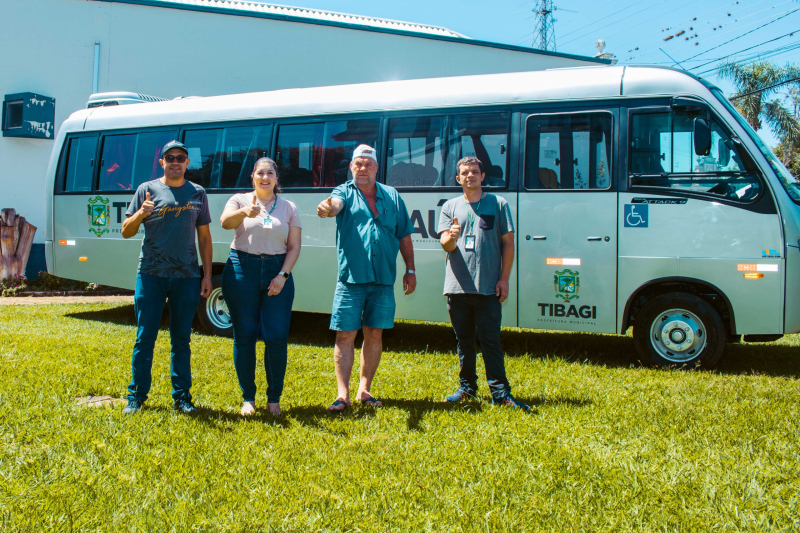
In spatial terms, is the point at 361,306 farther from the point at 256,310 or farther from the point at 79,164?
the point at 79,164

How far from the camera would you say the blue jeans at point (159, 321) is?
4.67 m

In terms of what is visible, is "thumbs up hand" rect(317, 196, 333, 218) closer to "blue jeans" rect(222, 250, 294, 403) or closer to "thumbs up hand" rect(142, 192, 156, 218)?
"blue jeans" rect(222, 250, 294, 403)

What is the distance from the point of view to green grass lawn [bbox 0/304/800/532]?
123 inches

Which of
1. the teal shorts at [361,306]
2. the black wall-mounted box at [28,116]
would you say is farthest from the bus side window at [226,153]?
the black wall-mounted box at [28,116]

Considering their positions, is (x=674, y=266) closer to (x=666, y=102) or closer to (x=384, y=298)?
(x=666, y=102)

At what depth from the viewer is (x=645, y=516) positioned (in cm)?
314

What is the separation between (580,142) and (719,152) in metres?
1.28

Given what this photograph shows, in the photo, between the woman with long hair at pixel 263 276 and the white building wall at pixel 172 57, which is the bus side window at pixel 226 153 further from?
the white building wall at pixel 172 57

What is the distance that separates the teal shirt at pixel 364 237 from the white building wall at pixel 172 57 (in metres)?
12.9

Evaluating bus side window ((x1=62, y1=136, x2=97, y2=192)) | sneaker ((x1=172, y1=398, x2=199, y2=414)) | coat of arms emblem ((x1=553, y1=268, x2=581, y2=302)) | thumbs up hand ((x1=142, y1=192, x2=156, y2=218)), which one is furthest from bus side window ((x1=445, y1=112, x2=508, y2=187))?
bus side window ((x1=62, y1=136, x2=97, y2=192))

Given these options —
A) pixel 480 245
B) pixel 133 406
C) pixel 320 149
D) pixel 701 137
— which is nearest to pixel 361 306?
pixel 480 245

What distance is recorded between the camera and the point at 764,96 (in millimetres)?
26203

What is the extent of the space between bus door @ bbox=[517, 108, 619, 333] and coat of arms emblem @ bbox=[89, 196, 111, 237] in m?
5.70

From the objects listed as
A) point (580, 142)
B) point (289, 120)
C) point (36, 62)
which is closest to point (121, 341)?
point (289, 120)
